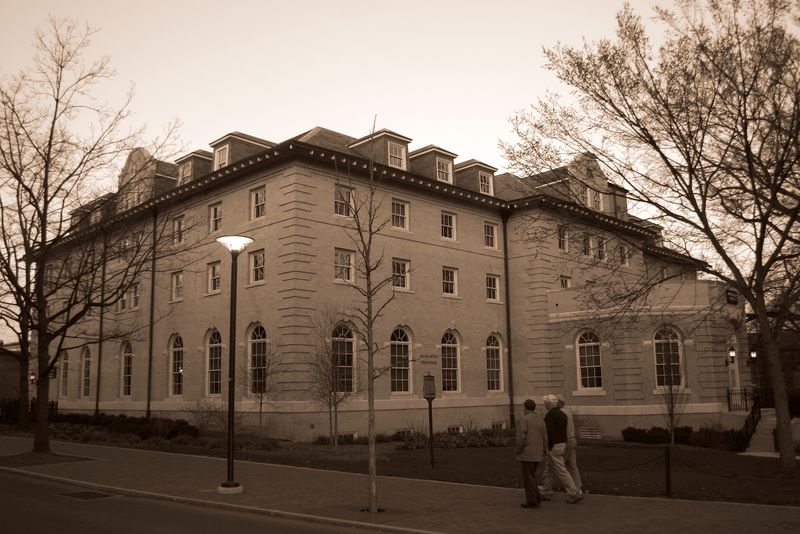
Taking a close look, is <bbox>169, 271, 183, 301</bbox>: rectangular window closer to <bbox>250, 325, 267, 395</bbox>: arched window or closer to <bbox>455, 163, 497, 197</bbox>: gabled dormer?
<bbox>250, 325, 267, 395</bbox>: arched window

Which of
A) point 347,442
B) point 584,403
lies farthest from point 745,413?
point 347,442

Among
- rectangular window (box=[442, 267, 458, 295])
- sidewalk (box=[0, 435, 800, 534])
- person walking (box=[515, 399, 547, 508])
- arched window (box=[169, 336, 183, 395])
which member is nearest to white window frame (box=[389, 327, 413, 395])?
rectangular window (box=[442, 267, 458, 295])

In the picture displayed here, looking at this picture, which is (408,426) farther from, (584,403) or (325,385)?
(584,403)

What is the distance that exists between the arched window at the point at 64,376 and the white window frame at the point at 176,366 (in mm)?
Answer: 12591

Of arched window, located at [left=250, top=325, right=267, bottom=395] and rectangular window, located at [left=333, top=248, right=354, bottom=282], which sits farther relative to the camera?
rectangular window, located at [left=333, top=248, right=354, bottom=282]

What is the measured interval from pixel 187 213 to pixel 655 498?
85.0ft

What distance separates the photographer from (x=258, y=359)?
27.6m

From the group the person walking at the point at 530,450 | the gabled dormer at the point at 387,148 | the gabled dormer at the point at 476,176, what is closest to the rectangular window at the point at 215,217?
the gabled dormer at the point at 387,148

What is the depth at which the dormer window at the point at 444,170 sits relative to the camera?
111 ft

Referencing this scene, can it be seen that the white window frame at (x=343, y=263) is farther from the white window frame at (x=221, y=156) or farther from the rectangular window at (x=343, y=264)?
the white window frame at (x=221, y=156)

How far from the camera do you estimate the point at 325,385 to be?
24.4 metres

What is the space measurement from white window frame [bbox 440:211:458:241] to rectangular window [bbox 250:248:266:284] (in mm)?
9297

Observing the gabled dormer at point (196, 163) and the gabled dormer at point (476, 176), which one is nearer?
the gabled dormer at point (196, 163)

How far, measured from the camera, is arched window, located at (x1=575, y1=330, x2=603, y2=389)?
31.3m
